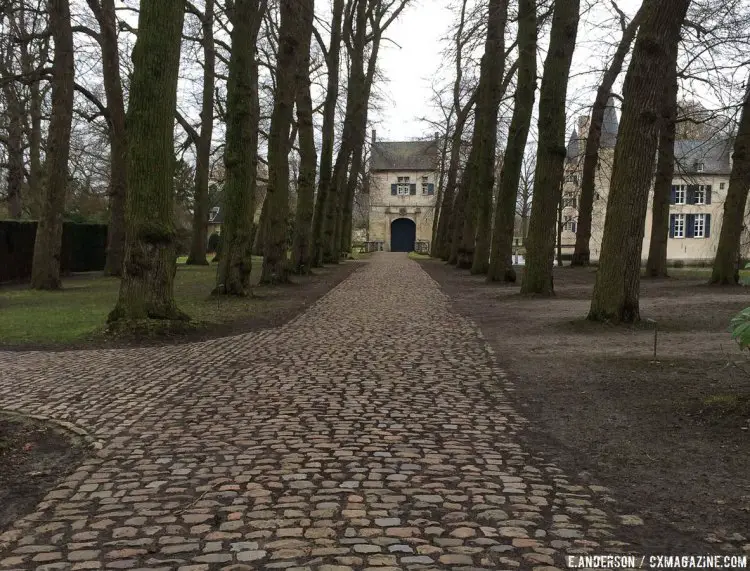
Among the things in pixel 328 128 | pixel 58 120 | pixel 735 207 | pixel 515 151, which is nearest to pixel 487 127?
pixel 515 151

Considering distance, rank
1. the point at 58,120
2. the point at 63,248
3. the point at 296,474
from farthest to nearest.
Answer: the point at 63,248
the point at 58,120
the point at 296,474

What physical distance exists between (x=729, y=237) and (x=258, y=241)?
32.3 m

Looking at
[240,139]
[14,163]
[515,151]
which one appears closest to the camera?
[240,139]

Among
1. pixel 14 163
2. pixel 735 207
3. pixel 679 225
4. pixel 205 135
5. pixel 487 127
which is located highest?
pixel 679 225

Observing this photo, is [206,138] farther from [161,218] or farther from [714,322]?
[714,322]

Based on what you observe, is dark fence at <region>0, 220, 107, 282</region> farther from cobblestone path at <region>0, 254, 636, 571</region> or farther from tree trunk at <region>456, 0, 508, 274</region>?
cobblestone path at <region>0, 254, 636, 571</region>

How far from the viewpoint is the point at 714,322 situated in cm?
1197

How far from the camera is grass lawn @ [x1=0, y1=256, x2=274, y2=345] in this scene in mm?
11469

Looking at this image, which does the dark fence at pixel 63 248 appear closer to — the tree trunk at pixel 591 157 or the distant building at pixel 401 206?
the tree trunk at pixel 591 157

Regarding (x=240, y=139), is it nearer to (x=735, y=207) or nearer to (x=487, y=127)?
(x=487, y=127)

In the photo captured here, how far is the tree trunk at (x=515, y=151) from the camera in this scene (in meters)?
19.0

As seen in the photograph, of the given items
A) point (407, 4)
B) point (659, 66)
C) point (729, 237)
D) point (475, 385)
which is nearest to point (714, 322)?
point (659, 66)

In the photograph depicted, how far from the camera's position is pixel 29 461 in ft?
16.4

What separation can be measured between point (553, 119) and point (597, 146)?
13980mm
